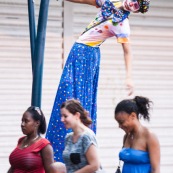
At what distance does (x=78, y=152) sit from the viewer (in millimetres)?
7215

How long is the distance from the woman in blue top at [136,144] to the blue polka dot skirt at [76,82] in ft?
2.93

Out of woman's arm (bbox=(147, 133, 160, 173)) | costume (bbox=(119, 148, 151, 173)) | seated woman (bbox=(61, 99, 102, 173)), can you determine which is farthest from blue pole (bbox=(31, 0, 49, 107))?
woman's arm (bbox=(147, 133, 160, 173))

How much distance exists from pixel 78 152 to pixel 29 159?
1.90 ft

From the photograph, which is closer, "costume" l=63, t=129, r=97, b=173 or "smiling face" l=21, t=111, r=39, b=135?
"costume" l=63, t=129, r=97, b=173

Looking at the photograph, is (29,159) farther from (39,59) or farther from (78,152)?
(39,59)

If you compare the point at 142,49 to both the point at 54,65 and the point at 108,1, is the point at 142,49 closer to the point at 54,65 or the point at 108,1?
the point at 54,65

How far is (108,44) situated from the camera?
13.1m

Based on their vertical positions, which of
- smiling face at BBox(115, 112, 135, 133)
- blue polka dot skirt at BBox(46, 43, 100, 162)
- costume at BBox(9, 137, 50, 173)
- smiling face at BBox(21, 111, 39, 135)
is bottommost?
costume at BBox(9, 137, 50, 173)

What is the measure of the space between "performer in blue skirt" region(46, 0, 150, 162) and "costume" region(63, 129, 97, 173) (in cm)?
100

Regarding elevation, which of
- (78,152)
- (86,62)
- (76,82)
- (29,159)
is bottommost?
(29,159)

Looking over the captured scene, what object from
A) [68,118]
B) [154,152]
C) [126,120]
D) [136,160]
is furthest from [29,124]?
[154,152]

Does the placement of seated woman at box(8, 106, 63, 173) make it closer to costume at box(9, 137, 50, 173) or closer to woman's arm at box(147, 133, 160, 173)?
costume at box(9, 137, 50, 173)

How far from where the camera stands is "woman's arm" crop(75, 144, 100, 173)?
709 cm

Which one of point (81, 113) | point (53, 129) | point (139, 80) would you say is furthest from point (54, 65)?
point (81, 113)
